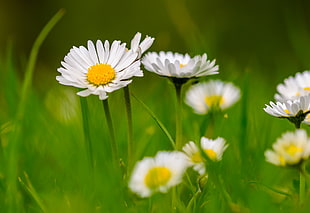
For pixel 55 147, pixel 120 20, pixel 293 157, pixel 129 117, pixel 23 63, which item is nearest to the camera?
pixel 293 157

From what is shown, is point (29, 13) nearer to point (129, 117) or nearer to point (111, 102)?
point (111, 102)

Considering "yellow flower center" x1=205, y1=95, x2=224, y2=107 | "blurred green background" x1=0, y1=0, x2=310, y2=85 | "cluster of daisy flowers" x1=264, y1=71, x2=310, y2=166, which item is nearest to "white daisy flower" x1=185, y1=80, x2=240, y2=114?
"yellow flower center" x1=205, y1=95, x2=224, y2=107

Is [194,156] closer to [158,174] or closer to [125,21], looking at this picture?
[158,174]

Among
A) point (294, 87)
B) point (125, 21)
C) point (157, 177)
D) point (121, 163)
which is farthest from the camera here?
point (125, 21)

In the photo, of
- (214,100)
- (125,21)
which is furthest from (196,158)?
(125,21)

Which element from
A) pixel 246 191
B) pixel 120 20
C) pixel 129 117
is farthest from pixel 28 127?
pixel 120 20

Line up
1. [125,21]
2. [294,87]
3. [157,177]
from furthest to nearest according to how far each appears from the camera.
Answer: [125,21] → [294,87] → [157,177]
